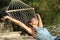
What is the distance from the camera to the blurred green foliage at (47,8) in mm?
10227

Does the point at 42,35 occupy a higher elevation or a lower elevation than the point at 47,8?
higher

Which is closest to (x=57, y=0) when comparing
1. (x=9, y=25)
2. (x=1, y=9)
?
(x=1, y=9)

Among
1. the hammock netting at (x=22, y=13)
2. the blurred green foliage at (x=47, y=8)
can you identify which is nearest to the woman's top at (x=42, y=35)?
the hammock netting at (x=22, y=13)

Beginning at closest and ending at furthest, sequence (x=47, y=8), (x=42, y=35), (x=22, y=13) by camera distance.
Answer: (x=42, y=35) → (x=22, y=13) → (x=47, y=8)

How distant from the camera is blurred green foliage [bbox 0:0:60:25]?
33.6ft

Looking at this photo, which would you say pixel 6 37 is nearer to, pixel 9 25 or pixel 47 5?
pixel 9 25

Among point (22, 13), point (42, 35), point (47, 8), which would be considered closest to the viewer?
point (42, 35)

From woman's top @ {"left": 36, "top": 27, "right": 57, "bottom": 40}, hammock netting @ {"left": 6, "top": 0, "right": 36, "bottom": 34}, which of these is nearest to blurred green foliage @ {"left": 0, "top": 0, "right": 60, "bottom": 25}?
hammock netting @ {"left": 6, "top": 0, "right": 36, "bottom": 34}

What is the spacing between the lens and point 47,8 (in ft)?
36.1

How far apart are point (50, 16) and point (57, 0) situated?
72cm

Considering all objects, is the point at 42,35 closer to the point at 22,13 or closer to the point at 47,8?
the point at 22,13

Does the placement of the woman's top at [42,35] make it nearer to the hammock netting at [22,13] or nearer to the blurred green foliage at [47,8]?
the hammock netting at [22,13]

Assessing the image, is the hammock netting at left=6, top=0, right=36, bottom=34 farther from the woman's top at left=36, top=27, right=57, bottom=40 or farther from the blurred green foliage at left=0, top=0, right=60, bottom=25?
the blurred green foliage at left=0, top=0, right=60, bottom=25

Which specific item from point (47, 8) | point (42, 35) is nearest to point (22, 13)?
point (42, 35)
